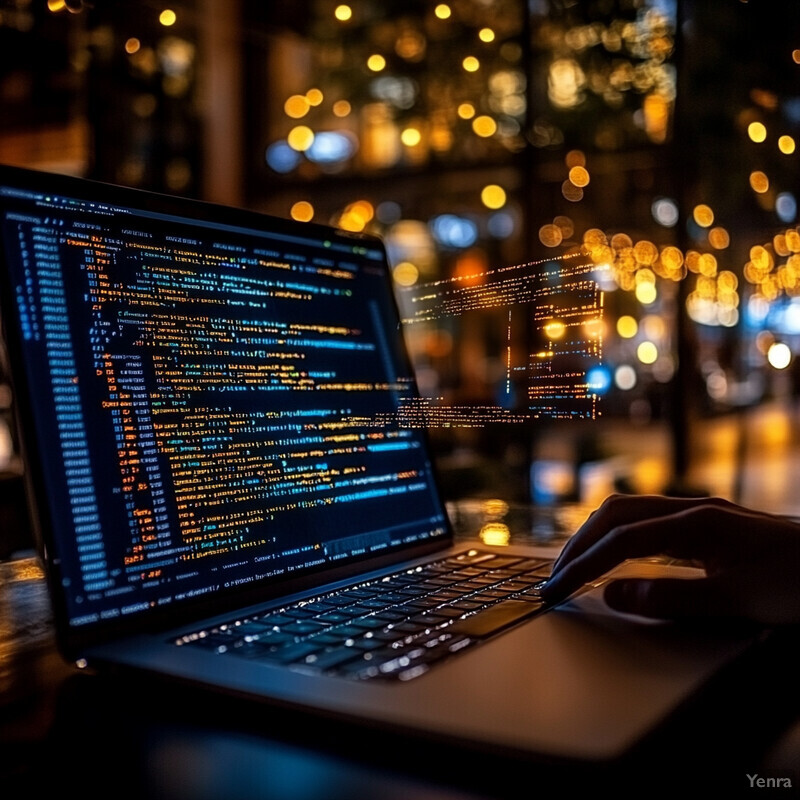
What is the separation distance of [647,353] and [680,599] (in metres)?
2.59

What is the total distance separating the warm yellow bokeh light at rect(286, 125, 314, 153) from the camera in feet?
12.8

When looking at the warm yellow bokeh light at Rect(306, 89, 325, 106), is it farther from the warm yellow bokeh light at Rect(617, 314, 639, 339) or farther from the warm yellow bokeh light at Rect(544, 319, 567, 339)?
the warm yellow bokeh light at Rect(544, 319, 567, 339)

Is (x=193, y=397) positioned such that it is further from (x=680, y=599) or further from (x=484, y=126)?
(x=484, y=126)

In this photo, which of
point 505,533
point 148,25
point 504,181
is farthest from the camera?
point 504,181

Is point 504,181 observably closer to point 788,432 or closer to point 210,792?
point 210,792

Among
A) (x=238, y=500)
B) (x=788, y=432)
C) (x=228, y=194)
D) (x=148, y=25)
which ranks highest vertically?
(x=148, y=25)

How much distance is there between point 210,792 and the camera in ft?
1.28

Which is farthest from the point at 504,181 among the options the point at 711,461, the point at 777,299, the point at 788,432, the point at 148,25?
the point at 788,432

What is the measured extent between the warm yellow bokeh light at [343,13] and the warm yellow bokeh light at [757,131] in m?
1.46

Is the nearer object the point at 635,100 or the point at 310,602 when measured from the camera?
the point at 310,602

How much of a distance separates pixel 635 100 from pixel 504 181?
3.13ft

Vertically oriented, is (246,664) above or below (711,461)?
above

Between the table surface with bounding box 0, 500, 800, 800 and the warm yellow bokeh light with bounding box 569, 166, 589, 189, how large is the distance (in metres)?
2.68

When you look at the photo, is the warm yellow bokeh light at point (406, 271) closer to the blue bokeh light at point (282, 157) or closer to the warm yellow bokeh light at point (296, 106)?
the blue bokeh light at point (282, 157)
